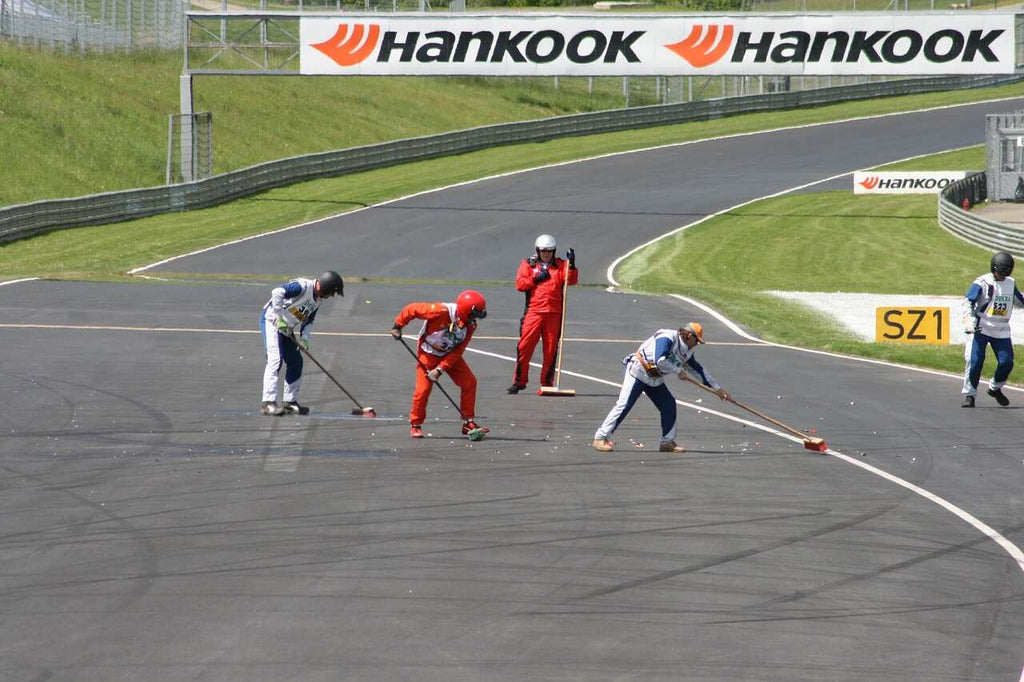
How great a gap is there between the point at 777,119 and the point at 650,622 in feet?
196

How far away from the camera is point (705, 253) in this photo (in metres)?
38.1

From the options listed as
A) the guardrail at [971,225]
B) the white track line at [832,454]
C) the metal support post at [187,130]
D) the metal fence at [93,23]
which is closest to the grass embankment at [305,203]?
the guardrail at [971,225]

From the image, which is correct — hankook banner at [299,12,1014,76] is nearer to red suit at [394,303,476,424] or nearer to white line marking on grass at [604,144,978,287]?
white line marking on grass at [604,144,978,287]

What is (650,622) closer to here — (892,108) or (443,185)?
(443,185)

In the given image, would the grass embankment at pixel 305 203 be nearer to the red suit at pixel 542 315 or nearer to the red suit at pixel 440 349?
the red suit at pixel 542 315

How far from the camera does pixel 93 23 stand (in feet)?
185

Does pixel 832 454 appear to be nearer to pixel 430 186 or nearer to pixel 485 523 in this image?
pixel 485 523

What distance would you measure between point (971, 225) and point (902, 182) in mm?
9452

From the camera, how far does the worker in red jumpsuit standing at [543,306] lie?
18609mm

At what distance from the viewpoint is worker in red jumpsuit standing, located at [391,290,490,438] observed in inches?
584

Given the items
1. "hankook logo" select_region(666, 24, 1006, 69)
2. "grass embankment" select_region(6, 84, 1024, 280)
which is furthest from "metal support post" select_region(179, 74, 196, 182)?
"hankook logo" select_region(666, 24, 1006, 69)

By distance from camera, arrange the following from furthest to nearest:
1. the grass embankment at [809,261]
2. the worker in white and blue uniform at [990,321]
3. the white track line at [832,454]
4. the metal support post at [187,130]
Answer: the metal support post at [187,130] < the grass embankment at [809,261] < the worker in white and blue uniform at [990,321] < the white track line at [832,454]


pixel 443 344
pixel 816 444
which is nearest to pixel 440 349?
pixel 443 344

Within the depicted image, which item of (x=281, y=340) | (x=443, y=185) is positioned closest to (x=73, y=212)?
(x=443, y=185)
